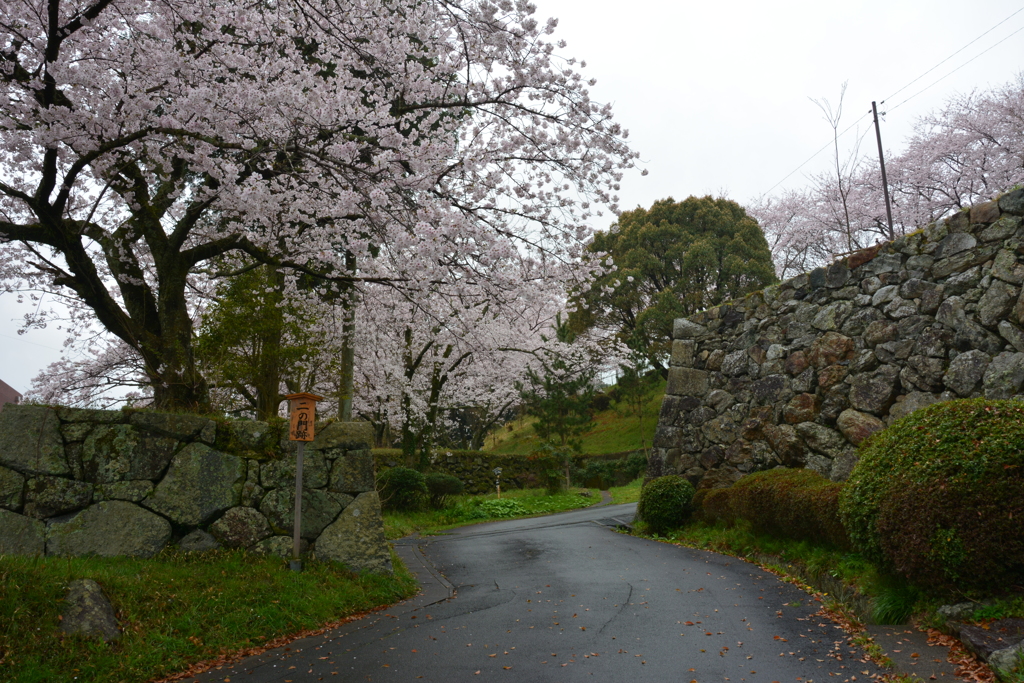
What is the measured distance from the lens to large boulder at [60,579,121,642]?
454cm

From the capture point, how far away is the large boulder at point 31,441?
6090 mm

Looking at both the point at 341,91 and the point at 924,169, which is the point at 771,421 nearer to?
the point at 341,91

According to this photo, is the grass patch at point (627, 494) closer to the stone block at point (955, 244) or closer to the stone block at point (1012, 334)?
the stone block at point (955, 244)

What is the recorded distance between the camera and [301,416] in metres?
6.98

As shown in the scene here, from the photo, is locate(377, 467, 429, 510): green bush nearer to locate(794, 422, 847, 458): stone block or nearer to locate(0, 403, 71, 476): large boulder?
locate(794, 422, 847, 458): stone block

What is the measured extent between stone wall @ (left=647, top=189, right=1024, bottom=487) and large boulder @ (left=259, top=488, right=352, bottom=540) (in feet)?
22.5

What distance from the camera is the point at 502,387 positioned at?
22375 mm

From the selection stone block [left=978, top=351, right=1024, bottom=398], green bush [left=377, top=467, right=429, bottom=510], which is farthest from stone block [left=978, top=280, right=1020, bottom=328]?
green bush [left=377, top=467, right=429, bottom=510]

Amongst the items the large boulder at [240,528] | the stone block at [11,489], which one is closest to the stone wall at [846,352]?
the large boulder at [240,528]

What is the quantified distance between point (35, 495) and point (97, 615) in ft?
6.65

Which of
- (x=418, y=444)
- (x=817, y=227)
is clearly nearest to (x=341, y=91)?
(x=418, y=444)

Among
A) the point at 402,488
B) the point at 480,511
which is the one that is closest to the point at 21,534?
the point at 402,488

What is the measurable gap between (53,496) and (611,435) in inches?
1125

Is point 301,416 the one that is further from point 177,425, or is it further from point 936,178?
point 936,178
